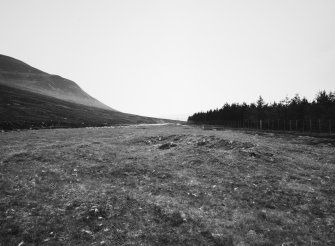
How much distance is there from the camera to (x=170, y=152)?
79.4 feet

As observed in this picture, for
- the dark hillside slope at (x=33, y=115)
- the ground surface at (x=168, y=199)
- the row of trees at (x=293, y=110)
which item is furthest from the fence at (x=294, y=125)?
the dark hillside slope at (x=33, y=115)

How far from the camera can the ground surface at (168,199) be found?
8.79 m

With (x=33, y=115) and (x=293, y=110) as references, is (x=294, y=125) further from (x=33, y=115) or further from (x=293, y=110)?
(x=33, y=115)

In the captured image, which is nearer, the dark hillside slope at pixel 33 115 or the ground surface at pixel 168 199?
the ground surface at pixel 168 199

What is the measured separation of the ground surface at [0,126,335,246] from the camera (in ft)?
28.8

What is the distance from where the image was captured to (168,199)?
1227 centimetres

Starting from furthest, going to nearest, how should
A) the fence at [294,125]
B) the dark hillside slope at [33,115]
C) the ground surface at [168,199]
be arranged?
the dark hillside slope at [33,115]
the fence at [294,125]
the ground surface at [168,199]

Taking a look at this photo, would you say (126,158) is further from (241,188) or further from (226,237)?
(226,237)

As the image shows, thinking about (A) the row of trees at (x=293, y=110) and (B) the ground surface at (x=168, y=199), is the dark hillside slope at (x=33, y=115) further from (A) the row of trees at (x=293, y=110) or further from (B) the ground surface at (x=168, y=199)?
(A) the row of trees at (x=293, y=110)

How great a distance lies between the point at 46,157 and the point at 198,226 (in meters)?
18.0

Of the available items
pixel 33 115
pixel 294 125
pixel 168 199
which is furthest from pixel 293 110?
pixel 33 115

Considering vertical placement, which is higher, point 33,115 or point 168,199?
point 33,115

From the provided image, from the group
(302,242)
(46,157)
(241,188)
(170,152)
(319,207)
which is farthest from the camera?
(170,152)

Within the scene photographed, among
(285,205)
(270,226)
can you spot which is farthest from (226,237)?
(285,205)
